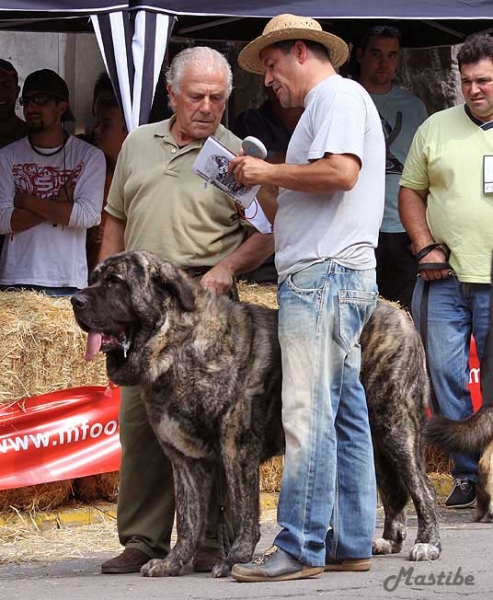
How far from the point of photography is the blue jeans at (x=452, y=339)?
7.75m

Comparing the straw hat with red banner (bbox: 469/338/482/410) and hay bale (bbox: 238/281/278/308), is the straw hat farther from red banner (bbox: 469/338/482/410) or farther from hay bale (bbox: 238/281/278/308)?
red banner (bbox: 469/338/482/410)

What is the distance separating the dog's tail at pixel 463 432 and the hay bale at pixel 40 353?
2.27 metres

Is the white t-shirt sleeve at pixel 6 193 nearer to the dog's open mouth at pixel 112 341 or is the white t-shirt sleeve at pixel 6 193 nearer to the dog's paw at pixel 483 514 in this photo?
the dog's open mouth at pixel 112 341

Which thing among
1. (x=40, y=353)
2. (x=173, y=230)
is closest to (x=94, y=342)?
(x=173, y=230)

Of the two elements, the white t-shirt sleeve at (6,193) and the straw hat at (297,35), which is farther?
the white t-shirt sleeve at (6,193)

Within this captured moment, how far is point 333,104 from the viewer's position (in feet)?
17.4

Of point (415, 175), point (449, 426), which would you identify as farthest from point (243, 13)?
point (449, 426)

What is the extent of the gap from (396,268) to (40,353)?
2.85m

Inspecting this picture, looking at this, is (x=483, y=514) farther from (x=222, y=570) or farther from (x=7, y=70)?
(x=7, y=70)

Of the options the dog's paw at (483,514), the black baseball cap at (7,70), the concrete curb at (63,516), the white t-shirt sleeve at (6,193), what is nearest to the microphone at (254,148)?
the dog's paw at (483,514)

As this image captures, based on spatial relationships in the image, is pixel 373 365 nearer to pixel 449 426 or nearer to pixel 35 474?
pixel 449 426

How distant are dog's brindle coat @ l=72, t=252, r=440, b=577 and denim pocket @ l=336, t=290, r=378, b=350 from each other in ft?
1.19

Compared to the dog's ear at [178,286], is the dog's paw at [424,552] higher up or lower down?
lower down

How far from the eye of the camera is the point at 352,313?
214 inches
